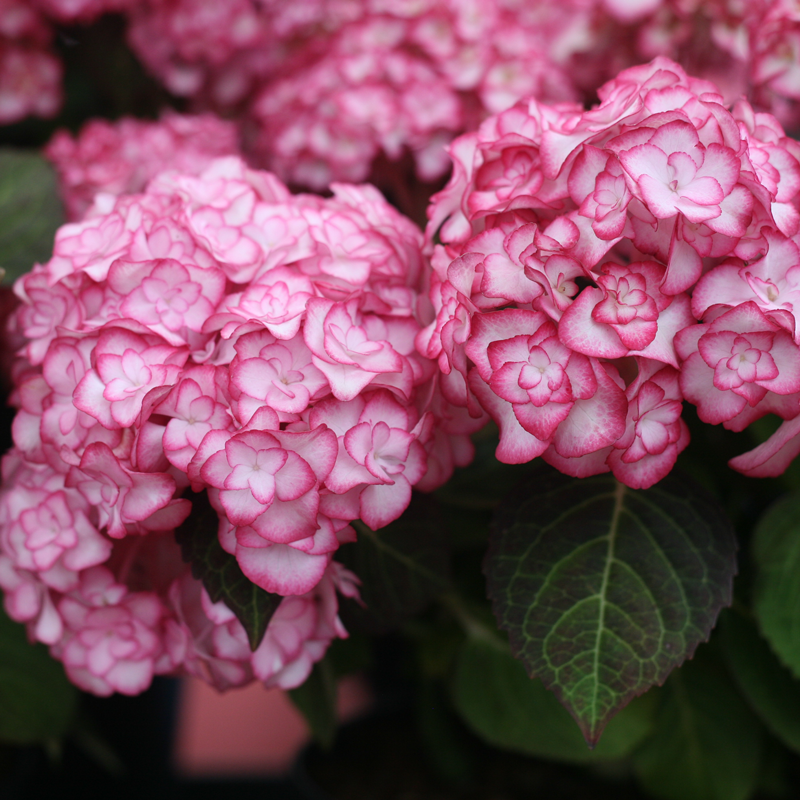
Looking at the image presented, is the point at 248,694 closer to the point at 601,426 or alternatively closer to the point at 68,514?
the point at 68,514

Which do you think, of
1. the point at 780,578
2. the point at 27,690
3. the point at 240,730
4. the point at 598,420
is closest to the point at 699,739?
the point at 780,578

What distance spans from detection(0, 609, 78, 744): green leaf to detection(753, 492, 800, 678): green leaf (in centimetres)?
52

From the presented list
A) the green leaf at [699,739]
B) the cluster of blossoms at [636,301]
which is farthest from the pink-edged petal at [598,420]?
the green leaf at [699,739]

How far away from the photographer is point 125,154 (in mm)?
771

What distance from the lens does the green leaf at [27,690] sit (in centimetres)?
59

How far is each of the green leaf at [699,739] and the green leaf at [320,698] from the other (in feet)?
0.84

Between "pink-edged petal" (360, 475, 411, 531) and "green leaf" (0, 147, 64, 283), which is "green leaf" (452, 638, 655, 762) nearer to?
"pink-edged petal" (360, 475, 411, 531)

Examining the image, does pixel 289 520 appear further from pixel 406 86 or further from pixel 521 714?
pixel 406 86

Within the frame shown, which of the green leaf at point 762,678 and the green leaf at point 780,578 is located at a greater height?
the green leaf at point 780,578

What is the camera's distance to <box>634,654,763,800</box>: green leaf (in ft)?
2.02

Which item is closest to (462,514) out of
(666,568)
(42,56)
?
(666,568)

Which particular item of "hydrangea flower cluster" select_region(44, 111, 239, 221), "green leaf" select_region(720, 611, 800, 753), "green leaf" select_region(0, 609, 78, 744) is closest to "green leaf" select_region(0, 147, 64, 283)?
"hydrangea flower cluster" select_region(44, 111, 239, 221)

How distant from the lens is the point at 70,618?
0.44 metres

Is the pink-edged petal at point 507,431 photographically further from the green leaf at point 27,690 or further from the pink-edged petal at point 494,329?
the green leaf at point 27,690
